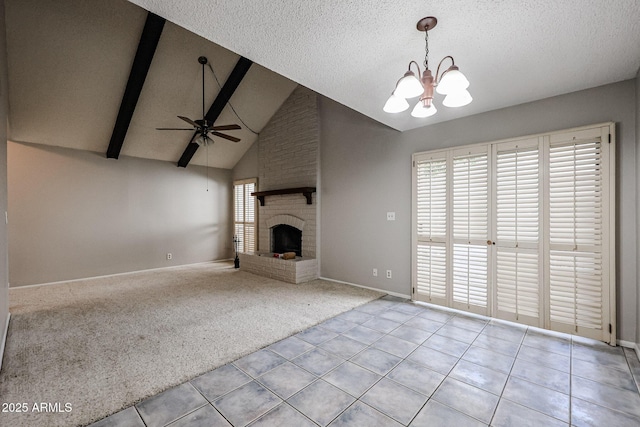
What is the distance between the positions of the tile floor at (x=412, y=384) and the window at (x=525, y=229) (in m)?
0.40

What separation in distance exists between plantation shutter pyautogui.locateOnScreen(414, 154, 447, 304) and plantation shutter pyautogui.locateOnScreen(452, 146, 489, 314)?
13 cm

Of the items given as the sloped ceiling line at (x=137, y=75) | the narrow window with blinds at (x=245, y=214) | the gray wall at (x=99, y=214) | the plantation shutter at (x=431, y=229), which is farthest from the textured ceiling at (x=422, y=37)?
the gray wall at (x=99, y=214)

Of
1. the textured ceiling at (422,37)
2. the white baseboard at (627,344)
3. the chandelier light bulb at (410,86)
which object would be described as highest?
the textured ceiling at (422,37)

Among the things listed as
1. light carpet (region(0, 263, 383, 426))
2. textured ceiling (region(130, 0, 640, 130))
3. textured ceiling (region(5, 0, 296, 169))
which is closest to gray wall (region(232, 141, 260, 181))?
textured ceiling (region(5, 0, 296, 169))

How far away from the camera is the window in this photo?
2.63 m

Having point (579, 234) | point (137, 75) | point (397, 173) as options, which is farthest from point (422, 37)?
point (137, 75)

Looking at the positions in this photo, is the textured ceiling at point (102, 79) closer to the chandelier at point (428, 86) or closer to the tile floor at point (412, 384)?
the chandelier at point (428, 86)

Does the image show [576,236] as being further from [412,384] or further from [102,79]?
[102,79]

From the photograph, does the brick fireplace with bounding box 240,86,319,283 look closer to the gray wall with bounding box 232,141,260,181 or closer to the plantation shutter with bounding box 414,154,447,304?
the gray wall with bounding box 232,141,260,181

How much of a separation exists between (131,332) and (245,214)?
4.46m

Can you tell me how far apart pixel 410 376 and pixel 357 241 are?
264cm

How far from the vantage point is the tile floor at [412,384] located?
167 centimetres

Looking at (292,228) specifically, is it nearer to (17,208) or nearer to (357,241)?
(357,241)

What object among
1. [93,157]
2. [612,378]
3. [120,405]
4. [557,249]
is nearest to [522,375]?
[612,378]
